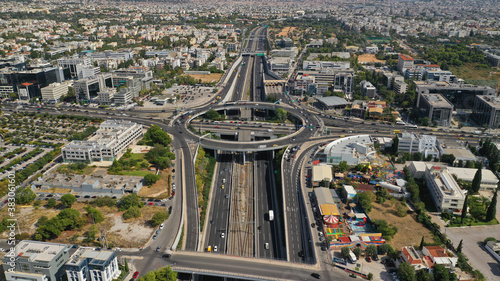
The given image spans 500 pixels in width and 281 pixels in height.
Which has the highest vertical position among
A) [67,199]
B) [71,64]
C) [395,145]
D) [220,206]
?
[71,64]

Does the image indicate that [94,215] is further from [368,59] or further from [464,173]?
[368,59]

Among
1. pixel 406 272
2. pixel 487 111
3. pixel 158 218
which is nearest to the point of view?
pixel 406 272

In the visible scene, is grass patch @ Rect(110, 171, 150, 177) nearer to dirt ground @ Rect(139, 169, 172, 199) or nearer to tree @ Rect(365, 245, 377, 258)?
dirt ground @ Rect(139, 169, 172, 199)

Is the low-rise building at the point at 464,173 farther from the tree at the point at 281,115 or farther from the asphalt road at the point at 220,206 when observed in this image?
the tree at the point at 281,115

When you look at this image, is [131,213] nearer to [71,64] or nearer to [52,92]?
[52,92]

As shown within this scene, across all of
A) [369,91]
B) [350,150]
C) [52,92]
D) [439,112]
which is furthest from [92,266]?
[369,91]

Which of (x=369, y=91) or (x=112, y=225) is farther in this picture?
(x=369, y=91)

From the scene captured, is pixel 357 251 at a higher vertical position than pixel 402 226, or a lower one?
higher

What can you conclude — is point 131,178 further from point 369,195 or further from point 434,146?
point 434,146

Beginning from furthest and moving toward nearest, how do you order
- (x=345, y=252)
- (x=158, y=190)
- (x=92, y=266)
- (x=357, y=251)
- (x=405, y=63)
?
(x=405, y=63) → (x=158, y=190) → (x=357, y=251) → (x=345, y=252) → (x=92, y=266)
